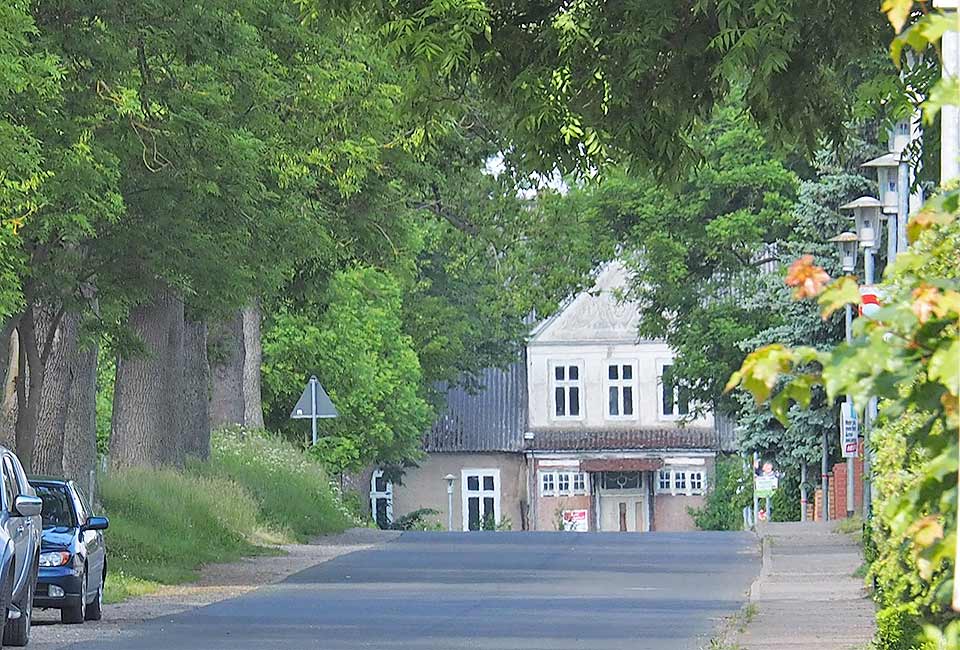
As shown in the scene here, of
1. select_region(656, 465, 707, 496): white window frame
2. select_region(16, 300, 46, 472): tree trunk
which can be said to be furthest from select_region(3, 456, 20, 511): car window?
select_region(656, 465, 707, 496): white window frame

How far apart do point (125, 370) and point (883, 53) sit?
25.6 meters

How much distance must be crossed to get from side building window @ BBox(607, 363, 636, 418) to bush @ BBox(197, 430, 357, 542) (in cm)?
4161

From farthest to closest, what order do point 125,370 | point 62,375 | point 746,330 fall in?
point 746,330 < point 125,370 < point 62,375

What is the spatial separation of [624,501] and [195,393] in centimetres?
5049

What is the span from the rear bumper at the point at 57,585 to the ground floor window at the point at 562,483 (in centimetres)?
6719

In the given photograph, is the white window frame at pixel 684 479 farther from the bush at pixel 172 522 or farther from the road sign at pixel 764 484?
the bush at pixel 172 522

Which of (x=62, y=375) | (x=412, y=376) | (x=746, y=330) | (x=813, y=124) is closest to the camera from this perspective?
(x=813, y=124)

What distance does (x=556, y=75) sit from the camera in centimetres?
1239

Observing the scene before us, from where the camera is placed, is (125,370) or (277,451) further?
(277,451)

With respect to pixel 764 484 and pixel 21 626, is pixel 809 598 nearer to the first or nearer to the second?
pixel 21 626

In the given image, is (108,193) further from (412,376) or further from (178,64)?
(412,376)

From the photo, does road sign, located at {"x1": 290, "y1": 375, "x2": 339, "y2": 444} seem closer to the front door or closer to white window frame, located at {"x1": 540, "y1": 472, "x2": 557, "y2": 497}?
white window frame, located at {"x1": 540, "y1": 472, "x2": 557, "y2": 497}

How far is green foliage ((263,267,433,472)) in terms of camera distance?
214ft

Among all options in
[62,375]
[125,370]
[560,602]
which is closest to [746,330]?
[125,370]
